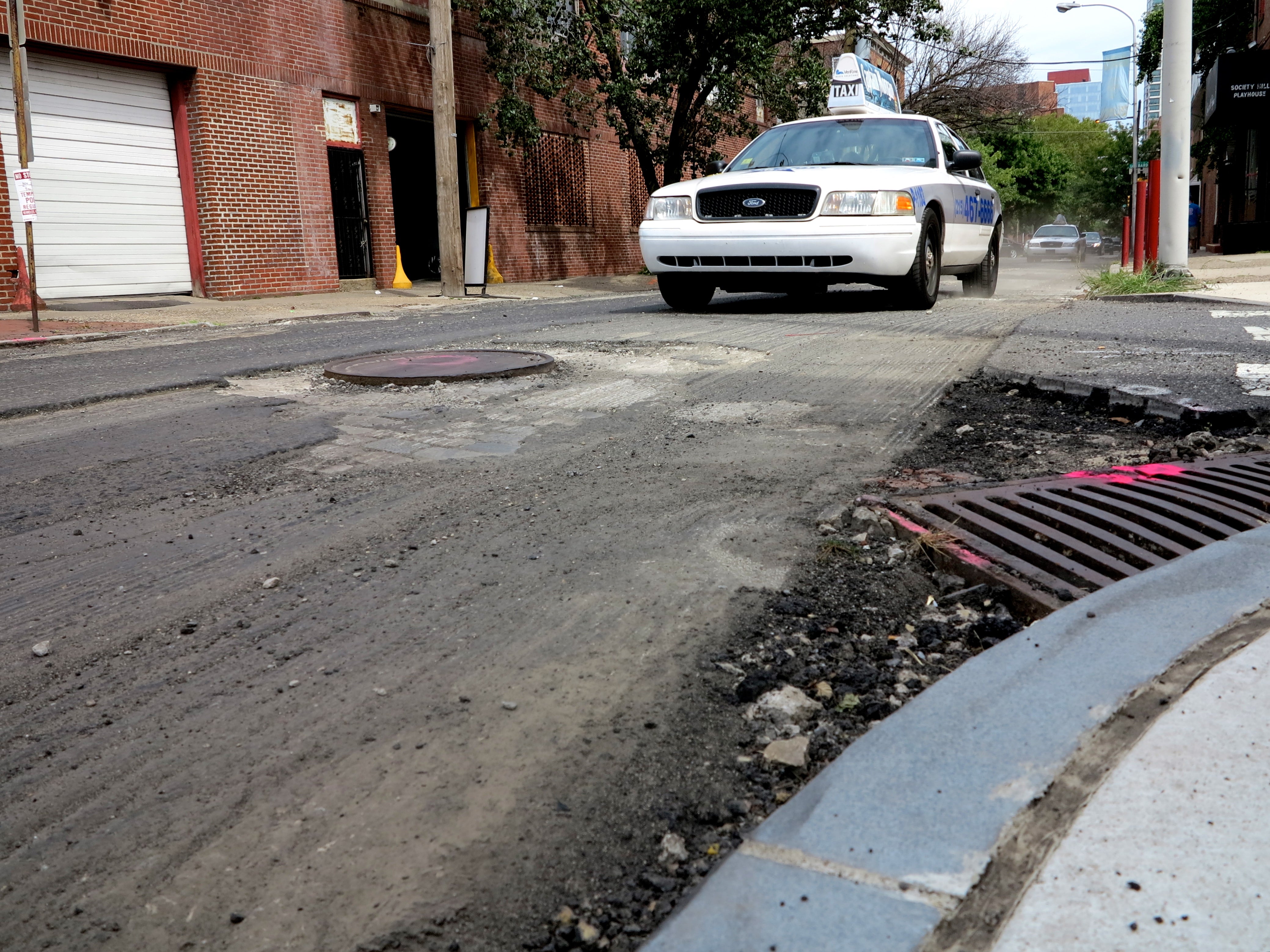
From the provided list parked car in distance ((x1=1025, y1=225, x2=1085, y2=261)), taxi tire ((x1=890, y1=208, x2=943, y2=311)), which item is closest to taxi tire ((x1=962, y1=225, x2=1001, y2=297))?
taxi tire ((x1=890, y1=208, x2=943, y2=311))

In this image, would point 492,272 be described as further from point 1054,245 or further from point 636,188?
point 1054,245

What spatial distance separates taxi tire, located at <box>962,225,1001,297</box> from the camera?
39.8 feet

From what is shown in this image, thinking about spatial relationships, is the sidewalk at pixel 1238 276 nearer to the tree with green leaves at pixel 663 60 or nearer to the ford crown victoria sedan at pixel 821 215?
the ford crown victoria sedan at pixel 821 215

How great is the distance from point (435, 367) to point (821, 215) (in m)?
4.18

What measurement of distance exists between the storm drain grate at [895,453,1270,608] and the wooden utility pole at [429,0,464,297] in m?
13.4

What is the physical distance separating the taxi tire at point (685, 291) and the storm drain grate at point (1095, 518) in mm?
6396

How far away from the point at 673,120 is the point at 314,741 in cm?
2138

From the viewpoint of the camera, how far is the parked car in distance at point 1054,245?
36.4 meters

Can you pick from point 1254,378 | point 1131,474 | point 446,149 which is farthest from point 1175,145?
point 1131,474

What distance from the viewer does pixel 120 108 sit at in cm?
1341

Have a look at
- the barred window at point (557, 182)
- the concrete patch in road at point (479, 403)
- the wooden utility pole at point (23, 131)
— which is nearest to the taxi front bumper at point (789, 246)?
the concrete patch in road at point (479, 403)

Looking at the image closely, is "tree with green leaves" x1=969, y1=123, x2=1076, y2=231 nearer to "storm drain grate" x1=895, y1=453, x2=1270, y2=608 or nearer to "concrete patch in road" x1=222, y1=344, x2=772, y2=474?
"concrete patch in road" x1=222, y1=344, x2=772, y2=474

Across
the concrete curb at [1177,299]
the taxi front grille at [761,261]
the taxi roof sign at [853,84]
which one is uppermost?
the taxi roof sign at [853,84]

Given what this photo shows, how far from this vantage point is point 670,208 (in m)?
9.28
